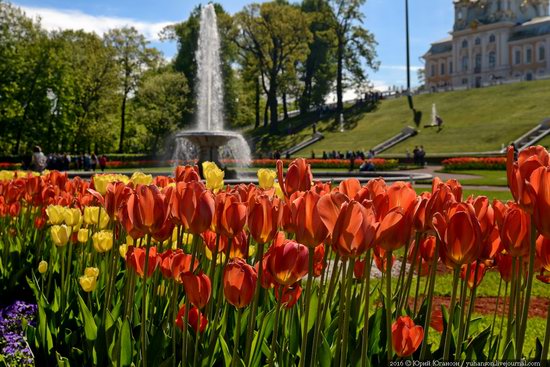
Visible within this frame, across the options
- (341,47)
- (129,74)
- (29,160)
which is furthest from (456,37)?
(29,160)

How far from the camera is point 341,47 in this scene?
5522 cm

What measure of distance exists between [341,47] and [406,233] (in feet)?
183

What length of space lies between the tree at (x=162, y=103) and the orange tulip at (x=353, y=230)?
144 feet

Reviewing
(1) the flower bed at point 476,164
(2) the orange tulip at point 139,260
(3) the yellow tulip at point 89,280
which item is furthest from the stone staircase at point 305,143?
(2) the orange tulip at point 139,260

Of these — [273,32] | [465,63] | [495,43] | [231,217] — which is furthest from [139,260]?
[465,63]

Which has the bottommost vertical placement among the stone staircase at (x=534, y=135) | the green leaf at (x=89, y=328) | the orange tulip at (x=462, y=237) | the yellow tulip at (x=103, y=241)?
the green leaf at (x=89, y=328)

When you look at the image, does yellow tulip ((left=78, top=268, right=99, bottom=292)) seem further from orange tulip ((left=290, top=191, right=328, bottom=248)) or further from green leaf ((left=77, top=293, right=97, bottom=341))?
orange tulip ((left=290, top=191, right=328, bottom=248))

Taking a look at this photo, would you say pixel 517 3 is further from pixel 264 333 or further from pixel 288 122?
pixel 264 333

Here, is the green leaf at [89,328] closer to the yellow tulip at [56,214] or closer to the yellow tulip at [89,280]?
the yellow tulip at [89,280]

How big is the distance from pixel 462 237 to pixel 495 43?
8862 centimetres

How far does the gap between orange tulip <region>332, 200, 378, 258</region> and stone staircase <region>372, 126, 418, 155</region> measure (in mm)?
39589

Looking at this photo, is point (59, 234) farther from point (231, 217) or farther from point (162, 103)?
point (162, 103)

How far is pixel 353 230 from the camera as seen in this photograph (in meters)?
1.23

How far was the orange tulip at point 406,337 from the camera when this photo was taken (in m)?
1.44
